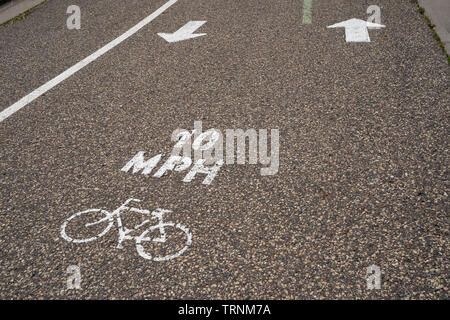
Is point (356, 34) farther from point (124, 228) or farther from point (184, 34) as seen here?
point (124, 228)

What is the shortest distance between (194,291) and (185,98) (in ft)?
9.38

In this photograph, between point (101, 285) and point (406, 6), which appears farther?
point (406, 6)

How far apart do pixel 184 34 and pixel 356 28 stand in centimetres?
265

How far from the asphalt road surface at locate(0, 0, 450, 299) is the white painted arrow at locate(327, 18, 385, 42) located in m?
0.16

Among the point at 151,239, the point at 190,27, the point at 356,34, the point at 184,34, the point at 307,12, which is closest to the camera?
the point at 151,239

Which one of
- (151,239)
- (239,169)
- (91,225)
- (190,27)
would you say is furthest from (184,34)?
(151,239)

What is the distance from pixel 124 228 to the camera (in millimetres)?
3500

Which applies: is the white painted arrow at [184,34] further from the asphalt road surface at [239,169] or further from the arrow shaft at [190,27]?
the asphalt road surface at [239,169]

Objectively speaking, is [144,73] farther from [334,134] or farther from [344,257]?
[344,257]

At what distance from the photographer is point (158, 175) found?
4.07m

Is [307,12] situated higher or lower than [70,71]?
higher

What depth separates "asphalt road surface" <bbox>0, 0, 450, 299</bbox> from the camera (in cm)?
308

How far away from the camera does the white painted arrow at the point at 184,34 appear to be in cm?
716
